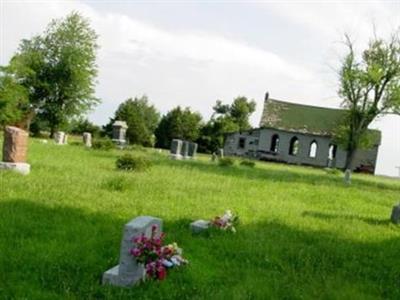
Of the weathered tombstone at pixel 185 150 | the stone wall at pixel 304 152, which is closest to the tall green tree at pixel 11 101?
the weathered tombstone at pixel 185 150

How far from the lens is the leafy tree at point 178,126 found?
226 ft

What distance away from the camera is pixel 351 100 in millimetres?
53219

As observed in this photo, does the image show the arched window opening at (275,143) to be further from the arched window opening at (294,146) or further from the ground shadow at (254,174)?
the ground shadow at (254,174)

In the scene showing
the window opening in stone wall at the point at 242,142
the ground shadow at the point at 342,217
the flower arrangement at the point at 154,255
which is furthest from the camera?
the window opening in stone wall at the point at 242,142

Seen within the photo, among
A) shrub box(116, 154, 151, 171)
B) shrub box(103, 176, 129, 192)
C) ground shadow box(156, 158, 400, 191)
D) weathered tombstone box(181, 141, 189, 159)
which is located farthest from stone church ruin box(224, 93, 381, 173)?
shrub box(103, 176, 129, 192)

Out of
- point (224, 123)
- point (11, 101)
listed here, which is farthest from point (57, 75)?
point (224, 123)

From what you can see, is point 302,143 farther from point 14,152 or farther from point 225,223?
point 225,223

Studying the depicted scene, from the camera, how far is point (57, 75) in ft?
193

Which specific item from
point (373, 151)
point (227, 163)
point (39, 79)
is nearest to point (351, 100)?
point (373, 151)

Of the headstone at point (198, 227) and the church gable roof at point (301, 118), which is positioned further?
the church gable roof at point (301, 118)

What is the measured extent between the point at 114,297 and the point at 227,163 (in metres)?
24.7

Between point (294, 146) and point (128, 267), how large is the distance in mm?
61224

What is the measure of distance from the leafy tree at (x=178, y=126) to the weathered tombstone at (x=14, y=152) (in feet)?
172

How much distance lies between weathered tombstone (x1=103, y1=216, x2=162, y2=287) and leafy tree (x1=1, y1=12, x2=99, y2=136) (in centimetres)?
5205
